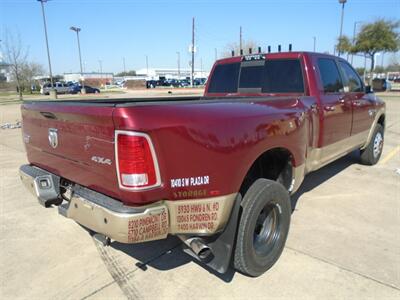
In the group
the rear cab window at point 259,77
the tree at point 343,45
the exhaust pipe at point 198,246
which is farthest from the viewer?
the tree at point 343,45

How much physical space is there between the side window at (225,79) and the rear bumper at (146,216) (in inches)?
111

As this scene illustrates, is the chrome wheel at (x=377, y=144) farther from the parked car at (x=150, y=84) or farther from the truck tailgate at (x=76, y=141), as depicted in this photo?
the parked car at (x=150, y=84)

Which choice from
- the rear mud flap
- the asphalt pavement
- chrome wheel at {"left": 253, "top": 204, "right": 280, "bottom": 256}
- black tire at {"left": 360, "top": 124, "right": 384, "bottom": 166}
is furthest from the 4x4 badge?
black tire at {"left": 360, "top": 124, "right": 384, "bottom": 166}

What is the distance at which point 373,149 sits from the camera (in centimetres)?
645

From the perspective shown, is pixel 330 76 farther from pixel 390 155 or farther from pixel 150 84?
pixel 150 84

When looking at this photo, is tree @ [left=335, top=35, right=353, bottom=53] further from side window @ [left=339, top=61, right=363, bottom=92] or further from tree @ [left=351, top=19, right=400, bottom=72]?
side window @ [left=339, top=61, right=363, bottom=92]

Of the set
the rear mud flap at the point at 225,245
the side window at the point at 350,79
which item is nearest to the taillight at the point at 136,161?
the rear mud flap at the point at 225,245

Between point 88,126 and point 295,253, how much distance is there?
231 cm

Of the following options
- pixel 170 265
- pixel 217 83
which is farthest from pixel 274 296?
pixel 217 83

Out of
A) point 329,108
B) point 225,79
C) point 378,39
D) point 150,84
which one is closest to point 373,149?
point 329,108

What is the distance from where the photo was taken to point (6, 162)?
7379 mm

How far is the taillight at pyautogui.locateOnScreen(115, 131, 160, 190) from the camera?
216cm

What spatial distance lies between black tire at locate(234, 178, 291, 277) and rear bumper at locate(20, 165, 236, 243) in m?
0.23

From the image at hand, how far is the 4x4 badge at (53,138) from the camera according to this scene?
2.90 m
